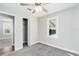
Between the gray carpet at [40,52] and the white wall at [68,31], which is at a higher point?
the white wall at [68,31]

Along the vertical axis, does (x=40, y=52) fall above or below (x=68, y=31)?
below

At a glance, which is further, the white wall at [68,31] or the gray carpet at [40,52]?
the white wall at [68,31]

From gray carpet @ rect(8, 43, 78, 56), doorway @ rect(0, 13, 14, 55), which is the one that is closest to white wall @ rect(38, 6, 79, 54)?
gray carpet @ rect(8, 43, 78, 56)

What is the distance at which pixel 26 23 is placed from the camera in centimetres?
415

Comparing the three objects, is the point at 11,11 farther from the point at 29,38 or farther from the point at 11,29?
the point at 29,38

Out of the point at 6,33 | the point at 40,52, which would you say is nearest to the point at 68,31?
the point at 40,52

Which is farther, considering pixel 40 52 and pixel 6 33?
pixel 6 33

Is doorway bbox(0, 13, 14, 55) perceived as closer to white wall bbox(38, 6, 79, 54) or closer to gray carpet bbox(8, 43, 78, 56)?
gray carpet bbox(8, 43, 78, 56)

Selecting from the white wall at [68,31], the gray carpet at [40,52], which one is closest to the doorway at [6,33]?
the gray carpet at [40,52]

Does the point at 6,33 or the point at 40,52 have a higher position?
the point at 6,33

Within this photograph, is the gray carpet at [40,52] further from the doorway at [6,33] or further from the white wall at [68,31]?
the doorway at [6,33]

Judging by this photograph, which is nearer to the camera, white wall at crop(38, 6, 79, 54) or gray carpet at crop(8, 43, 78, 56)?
gray carpet at crop(8, 43, 78, 56)

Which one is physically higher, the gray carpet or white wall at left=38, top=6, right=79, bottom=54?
white wall at left=38, top=6, right=79, bottom=54

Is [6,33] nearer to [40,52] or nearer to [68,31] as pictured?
[40,52]
